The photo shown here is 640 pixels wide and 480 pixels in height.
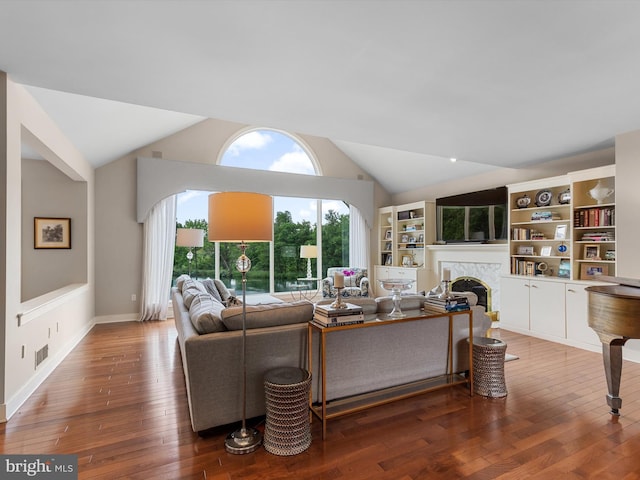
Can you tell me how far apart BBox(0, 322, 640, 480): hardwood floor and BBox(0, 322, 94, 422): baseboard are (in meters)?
0.06

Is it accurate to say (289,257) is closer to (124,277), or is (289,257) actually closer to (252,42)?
(124,277)

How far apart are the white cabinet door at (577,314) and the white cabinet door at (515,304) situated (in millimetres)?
529

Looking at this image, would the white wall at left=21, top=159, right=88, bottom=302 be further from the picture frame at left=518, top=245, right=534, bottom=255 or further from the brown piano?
the picture frame at left=518, top=245, right=534, bottom=255

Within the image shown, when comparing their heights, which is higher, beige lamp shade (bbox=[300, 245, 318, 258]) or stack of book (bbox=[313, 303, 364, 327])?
Result: beige lamp shade (bbox=[300, 245, 318, 258])

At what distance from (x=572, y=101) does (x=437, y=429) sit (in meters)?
2.89

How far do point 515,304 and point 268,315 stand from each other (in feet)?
13.1

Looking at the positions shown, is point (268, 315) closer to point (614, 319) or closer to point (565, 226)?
point (614, 319)

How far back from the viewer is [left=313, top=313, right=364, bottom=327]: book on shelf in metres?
2.26

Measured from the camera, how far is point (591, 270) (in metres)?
4.25

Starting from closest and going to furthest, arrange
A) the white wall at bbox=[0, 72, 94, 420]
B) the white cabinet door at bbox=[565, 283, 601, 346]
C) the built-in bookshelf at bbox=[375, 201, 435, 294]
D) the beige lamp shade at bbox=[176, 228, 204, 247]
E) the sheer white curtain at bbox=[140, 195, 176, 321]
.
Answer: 1. the white wall at bbox=[0, 72, 94, 420]
2. the white cabinet door at bbox=[565, 283, 601, 346]
3. the beige lamp shade at bbox=[176, 228, 204, 247]
4. the sheer white curtain at bbox=[140, 195, 176, 321]
5. the built-in bookshelf at bbox=[375, 201, 435, 294]

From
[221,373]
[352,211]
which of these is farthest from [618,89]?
[352,211]

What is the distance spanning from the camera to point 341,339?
251 cm

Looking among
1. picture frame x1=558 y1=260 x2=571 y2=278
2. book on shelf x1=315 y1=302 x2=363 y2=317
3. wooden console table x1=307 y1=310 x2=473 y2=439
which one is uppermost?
picture frame x1=558 y1=260 x2=571 y2=278

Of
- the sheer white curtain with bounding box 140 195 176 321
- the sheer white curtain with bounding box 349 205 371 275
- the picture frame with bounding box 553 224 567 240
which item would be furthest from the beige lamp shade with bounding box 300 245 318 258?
the picture frame with bounding box 553 224 567 240
